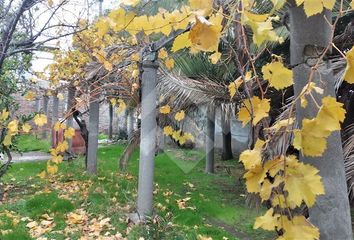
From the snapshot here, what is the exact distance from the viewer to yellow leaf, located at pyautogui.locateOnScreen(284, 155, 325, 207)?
39.0 inches

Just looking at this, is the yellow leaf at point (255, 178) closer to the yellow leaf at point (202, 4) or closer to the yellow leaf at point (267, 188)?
the yellow leaf at point (267, 188)

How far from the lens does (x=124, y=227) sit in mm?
5008

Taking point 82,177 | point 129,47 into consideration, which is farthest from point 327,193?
point 82,177

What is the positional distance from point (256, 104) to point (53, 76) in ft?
28.7

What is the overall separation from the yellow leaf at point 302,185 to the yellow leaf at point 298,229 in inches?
2.8

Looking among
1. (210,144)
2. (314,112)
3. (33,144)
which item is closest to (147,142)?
(314,112)

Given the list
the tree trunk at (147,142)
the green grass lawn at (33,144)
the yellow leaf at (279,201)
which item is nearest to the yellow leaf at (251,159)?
the yellow leaf at (279,201)

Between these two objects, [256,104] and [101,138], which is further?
[101,138]

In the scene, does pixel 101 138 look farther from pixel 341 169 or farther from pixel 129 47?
pixel 341 169

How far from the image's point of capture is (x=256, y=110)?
1269 mm

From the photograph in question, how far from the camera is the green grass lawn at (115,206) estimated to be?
479 cm

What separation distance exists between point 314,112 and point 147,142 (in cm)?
384

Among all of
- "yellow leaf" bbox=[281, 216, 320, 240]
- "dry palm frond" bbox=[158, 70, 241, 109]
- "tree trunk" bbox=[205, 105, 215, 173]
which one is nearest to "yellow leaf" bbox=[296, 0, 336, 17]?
"yellow leaf" bbox=[281, 216, 320, 240]

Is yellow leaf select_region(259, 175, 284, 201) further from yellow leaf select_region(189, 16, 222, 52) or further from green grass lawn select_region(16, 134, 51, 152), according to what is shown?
green grass lawn select_region(16, 134, 51, 152)
